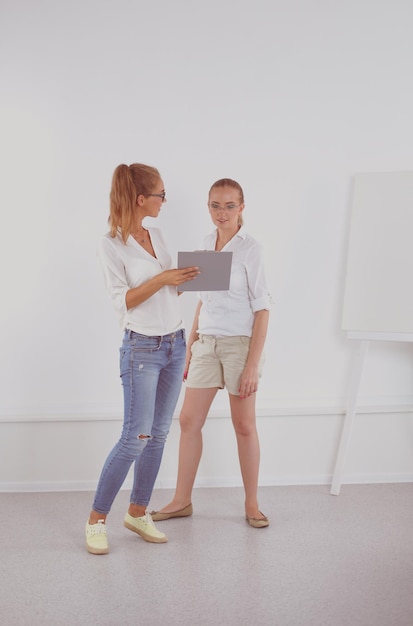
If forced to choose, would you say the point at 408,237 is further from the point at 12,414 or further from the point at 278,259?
the point at 12,414

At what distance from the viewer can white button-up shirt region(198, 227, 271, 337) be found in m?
3.38

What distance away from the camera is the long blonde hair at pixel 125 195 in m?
3.02

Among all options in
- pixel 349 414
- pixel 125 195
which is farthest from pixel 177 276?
pixel 349 414

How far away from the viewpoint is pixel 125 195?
3025 mm

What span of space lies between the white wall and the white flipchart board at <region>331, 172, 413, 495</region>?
0.65ft

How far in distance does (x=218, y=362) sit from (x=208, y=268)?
0.57 meters

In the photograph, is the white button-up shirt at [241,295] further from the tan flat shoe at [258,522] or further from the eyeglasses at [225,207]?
the tan flat shoe at [258,522]

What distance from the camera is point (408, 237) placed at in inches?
146

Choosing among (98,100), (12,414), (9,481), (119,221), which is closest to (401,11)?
(98,100)

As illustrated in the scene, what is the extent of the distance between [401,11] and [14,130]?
2.09 m

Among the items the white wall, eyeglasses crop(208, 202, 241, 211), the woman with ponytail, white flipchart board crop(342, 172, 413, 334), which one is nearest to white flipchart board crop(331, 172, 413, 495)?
white flipchart board crop(342, 172, 413, 334)

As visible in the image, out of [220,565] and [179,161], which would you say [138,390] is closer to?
[220,565]

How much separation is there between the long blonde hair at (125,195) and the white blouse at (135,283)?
51mm

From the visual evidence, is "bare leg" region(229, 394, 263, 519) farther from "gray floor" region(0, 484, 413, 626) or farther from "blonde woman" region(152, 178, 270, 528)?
"gray floor" region(0, 484, 413, 626)
